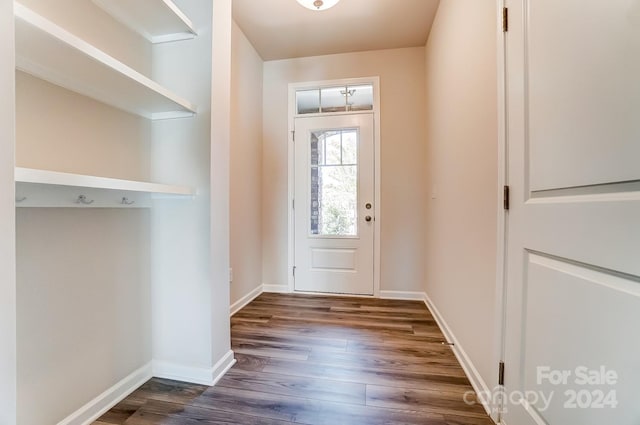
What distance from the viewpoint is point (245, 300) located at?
9.57 ft

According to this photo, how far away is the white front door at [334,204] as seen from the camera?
3191mm

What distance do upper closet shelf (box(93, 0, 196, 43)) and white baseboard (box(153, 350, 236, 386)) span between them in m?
1.92

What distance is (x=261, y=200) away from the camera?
3379 millimetres

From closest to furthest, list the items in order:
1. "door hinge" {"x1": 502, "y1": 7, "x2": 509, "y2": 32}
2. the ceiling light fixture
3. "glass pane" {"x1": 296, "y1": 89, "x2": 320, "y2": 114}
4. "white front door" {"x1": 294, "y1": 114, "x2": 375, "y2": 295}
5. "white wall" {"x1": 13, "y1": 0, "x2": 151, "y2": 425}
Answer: "white wall" {"x1": 13, "y1": 0, "x2": 151, "y2": 425} < "door hinge" {"x1": 502, "y1": 7, "x2": 509, "y2": 32} < the ceiling light fixture < "white front door" {"x1": 294, "y1": 114, "x2": 375, "y2": 295} < "glass pane" {"x1": 296, "y1": 89, "x2": 320, "y2": 114}

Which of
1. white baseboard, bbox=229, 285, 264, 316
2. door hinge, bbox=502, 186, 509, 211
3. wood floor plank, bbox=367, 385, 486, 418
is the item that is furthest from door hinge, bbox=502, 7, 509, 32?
white baseboard, bbox=229, 285, 264, 316

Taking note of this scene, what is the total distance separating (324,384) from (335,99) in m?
2.87

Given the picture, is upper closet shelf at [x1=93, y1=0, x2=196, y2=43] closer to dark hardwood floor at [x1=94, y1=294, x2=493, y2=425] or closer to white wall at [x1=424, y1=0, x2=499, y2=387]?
white wall at [x1=424, y1=0, x2=499, y2=387]

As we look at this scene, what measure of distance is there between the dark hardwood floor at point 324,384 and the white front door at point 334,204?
82 cm

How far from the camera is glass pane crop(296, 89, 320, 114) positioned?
131 inches

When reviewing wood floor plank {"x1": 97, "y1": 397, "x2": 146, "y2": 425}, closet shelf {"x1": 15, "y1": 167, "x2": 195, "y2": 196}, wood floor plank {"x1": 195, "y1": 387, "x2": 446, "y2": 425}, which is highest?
closet shelf {"x1": 15, "y1": 167, "x2": 195, "y2": 196}

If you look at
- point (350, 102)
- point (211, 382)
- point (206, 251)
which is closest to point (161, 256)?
point (206, 251)

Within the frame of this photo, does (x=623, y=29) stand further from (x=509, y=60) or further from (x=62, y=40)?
(x=62, y=40)

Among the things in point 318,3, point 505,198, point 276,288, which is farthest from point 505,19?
point 276,288

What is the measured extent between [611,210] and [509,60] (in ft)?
2.65
